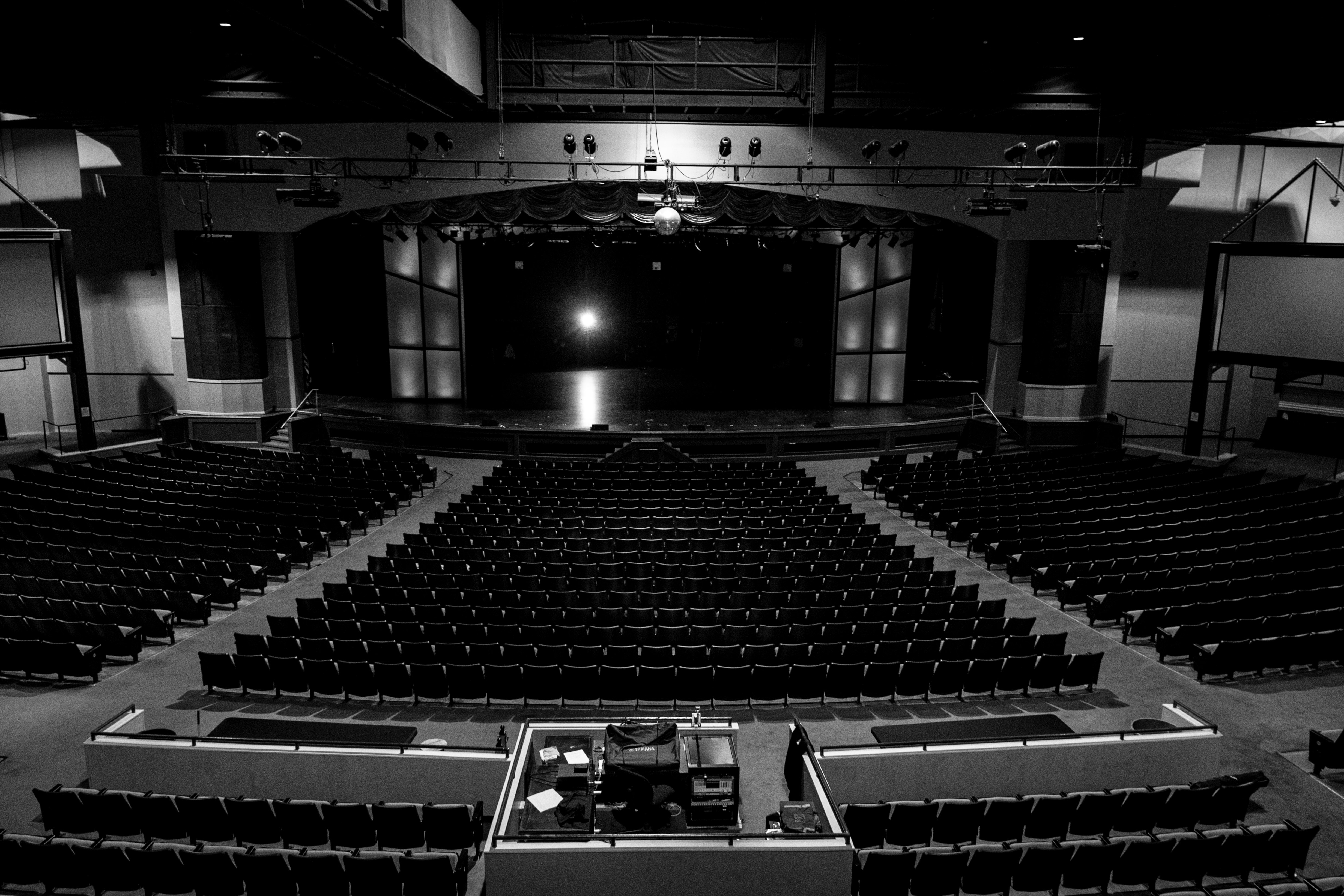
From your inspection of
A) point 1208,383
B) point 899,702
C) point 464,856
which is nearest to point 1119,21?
point 1208,383

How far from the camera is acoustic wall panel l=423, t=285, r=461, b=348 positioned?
2453 centimetres

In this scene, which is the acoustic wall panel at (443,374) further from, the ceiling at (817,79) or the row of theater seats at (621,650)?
the row of theater seats at (621,650)

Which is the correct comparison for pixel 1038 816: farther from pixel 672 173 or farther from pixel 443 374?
pixel 443 374

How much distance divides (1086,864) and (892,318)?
1956 centimetres

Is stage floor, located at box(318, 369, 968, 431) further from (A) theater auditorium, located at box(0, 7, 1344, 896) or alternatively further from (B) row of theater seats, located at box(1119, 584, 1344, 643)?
(B) row of theater seats, located at box(1119, 584, 1344, 643)

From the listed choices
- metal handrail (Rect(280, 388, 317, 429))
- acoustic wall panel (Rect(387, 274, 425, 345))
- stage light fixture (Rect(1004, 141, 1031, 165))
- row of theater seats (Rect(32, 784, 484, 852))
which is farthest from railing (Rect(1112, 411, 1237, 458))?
row of theater seats (Rect(32, 784, 484, 852))

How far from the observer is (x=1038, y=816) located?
7188 millimetres

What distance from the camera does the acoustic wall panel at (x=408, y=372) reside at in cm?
2488

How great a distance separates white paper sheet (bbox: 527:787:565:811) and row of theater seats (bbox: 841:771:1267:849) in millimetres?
2353

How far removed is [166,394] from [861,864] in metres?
23.3

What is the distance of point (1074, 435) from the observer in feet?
74.4

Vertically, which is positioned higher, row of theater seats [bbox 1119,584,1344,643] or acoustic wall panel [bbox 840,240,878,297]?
acoustic wall panel [bbox 840,240,878,297]

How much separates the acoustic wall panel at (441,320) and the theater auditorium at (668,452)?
125 mm

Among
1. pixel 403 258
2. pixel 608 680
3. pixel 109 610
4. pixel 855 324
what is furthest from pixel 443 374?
pixel 608 680
